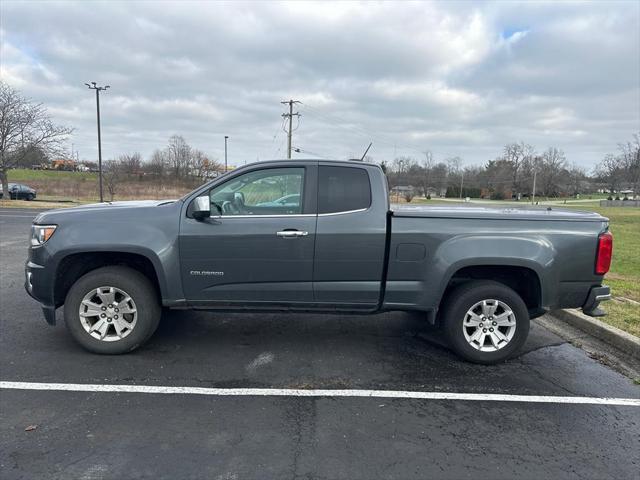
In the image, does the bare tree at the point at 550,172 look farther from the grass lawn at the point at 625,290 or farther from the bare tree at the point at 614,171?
the grass lawn at the point at 625,290

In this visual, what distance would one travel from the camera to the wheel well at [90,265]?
13.7 ft

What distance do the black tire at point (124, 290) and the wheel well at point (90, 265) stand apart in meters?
0.13

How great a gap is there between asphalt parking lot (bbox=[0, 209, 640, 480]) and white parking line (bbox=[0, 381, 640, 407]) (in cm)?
4

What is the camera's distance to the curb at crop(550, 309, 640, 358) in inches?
175

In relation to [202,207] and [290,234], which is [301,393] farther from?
[202,207]

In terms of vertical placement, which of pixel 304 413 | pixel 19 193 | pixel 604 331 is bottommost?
pixel 304 413

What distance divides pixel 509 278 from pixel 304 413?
2.51 meters

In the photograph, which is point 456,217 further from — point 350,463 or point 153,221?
point 153,221

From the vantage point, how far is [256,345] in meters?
4.50

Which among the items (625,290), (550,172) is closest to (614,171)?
(550,172)

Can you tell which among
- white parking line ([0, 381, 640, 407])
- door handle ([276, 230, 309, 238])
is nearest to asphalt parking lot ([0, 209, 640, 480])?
white parking line ([0, 381, 640, 407])

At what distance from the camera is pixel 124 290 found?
408cm

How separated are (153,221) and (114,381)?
143cm

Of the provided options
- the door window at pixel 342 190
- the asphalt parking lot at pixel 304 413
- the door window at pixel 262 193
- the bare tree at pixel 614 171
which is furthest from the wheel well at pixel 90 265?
the bare tree at pixel 614 171
